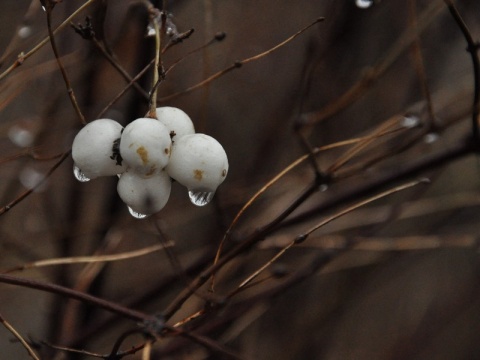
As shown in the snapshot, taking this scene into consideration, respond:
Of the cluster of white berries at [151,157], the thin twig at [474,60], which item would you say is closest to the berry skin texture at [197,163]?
the cluster of white berries at [151,157]

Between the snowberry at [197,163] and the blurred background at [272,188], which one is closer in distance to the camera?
the snowberry at [197,163]

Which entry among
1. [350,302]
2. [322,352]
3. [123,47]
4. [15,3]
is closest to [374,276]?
[350,302]

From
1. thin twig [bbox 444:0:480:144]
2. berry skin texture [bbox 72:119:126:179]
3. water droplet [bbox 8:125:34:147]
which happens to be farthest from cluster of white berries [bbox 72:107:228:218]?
water droplet [bbox 8:125:34:147]

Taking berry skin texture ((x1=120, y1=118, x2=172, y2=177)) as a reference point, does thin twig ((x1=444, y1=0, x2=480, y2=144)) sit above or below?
above

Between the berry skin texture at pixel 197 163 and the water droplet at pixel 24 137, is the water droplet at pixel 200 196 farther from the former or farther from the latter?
the water droplet at pixel 24 137

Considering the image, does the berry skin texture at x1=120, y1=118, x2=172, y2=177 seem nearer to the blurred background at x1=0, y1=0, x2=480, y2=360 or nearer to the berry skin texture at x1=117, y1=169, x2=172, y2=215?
the berry skin texture at x1=117, y1=169, x2=172, y2=215

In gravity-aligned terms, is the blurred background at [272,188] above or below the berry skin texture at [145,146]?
above

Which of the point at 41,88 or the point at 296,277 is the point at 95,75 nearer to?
the point at 41,88
